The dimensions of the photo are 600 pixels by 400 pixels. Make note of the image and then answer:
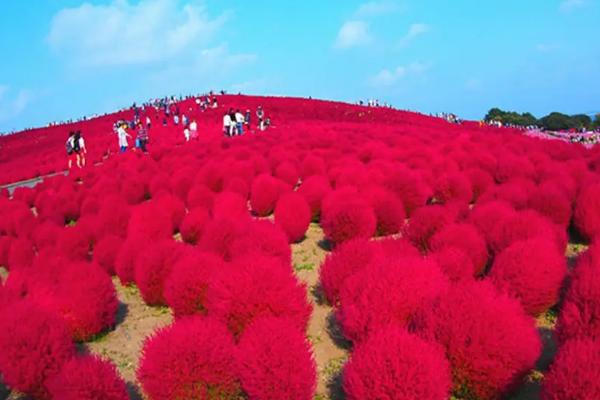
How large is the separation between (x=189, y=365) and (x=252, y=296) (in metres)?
1.01

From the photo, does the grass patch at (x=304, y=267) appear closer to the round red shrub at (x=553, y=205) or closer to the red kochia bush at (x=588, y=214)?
the round red shrub at (x=553, y=205)

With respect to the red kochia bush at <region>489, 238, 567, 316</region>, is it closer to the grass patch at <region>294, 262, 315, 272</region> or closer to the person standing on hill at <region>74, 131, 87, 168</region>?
the grass patch at <region>294, 262, 315, 272</region>

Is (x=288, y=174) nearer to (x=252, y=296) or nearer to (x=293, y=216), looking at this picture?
(x=293, y=216)

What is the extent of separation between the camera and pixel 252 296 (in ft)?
14.4

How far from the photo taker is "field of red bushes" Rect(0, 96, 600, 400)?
348cm

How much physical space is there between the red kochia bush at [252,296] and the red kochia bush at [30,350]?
1293 mm

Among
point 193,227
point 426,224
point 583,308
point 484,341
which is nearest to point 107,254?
point 193,227

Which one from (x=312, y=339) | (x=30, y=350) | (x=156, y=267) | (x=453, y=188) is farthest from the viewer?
(x=453, y=188)

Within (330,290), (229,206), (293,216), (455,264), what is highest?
(229,206)

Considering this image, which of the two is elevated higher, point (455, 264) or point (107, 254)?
point (455, 264)

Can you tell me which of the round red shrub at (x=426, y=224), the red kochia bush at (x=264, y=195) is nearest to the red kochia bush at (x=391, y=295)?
the round red shrub at (x=426, y=224)

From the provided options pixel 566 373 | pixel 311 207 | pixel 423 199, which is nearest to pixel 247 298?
pixel 566 373

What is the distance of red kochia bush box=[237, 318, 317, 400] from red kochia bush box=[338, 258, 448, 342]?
726 millimetres

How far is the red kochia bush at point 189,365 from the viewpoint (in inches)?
137
